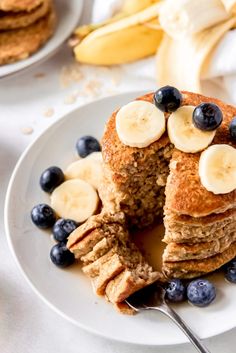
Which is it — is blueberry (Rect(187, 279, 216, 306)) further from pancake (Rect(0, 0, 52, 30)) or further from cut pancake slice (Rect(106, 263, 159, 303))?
pancake (Rect(0, 0, 52, 30))

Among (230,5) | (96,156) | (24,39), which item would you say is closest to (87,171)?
(96,156)

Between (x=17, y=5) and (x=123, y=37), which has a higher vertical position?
(x=17, y=5)

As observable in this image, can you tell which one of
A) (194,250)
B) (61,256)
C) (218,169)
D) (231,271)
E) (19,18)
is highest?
(19,18)

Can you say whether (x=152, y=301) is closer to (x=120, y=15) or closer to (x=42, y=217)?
(x=42, y=217)

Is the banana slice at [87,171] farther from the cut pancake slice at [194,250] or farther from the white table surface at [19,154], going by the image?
the cut pancake slice at [194,250]

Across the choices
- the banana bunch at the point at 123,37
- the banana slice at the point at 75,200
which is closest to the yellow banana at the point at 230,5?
the banana bunch at the point at 123,37

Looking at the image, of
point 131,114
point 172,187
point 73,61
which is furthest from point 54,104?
point 172,187

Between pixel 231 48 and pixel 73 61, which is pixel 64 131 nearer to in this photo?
pixel 73 61

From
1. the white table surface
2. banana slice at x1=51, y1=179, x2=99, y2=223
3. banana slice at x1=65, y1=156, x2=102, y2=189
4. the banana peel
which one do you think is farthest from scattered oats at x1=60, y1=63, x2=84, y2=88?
banana slice at x1=51, y1=179, x2=99, y2=223
